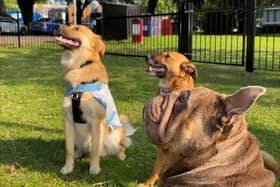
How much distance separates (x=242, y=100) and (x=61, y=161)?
323 centimetres

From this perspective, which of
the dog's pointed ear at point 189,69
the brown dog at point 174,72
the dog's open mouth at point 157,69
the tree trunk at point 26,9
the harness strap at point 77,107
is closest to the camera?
the harness strap at point 77,107

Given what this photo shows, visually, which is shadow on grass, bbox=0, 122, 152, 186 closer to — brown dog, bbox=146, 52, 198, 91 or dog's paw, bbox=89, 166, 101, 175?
dog's paw, bbox=89, 166, 101, 175

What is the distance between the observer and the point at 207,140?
2.36m

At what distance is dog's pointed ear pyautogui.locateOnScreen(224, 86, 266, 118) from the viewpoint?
84.7 inches


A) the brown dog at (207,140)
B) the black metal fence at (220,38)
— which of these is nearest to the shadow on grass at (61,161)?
the brown dog at (207,140)

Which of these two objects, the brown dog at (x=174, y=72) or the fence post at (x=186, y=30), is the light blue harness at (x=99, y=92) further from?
the fence post at (x=186, y=30)

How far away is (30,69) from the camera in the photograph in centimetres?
1166

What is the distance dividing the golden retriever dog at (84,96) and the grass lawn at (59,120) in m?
0.26

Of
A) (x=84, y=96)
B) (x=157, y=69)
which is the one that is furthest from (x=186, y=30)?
(x=84, y=96)

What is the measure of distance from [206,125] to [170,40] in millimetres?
16555

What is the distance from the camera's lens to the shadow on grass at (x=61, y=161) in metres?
4.62

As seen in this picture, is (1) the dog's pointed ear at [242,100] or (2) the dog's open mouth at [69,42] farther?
(2) the dog's open mouth at [69,42]

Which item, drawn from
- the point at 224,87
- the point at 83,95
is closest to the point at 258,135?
the point at 83,95

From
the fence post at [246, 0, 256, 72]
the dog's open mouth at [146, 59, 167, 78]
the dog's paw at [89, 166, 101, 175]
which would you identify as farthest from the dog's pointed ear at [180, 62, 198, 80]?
the fence post at [246, 0, 256, 72]
